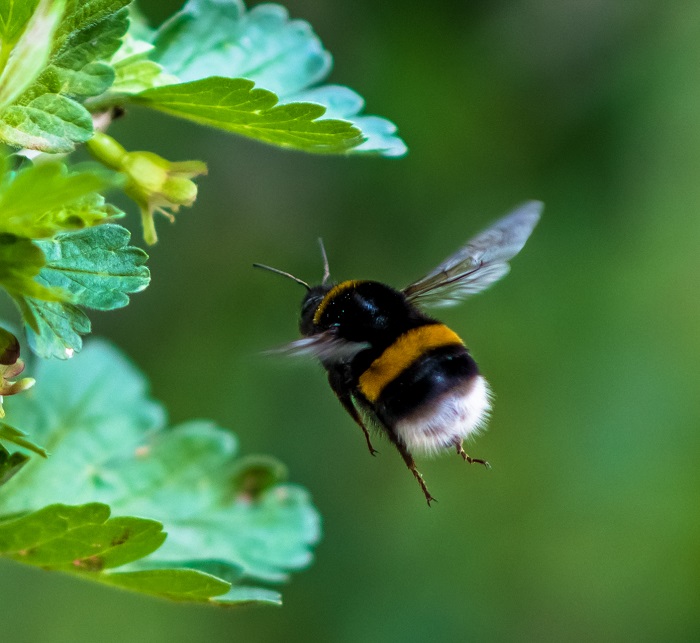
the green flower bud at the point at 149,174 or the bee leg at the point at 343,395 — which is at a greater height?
the green flower bud at the point at 149,174

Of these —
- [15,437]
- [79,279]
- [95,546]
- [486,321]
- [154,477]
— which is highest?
[79,279]

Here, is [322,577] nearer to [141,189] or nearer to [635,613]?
[635,613]

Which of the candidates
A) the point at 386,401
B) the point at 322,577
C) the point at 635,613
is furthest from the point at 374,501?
the point at 386,401

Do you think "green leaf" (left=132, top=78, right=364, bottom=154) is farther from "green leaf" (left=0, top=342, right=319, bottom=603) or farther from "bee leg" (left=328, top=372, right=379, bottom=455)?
"green leaf" (left=0, top=342, right=319, bottom=603)

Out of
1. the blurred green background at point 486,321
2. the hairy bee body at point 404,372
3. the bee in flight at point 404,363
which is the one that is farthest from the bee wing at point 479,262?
the blurred green background at point 486,321

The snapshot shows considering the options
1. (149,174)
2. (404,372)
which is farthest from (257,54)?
(404,372)

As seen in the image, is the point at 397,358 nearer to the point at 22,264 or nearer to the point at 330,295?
the point at 330,295

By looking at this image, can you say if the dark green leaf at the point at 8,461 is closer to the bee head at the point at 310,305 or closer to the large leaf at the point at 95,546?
the large leaf at the point at 95,546
